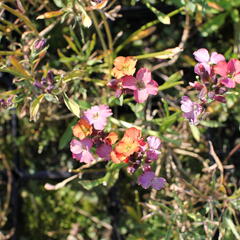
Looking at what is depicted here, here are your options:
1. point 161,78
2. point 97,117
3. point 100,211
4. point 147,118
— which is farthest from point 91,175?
point 97,117

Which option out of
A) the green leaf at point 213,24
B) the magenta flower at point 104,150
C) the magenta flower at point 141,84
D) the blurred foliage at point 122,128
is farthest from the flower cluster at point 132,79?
the green leaf at point 213,24

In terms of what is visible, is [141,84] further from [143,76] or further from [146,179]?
[146,179]

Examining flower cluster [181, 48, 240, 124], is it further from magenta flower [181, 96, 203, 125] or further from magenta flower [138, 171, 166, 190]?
magenta flower [138, 171, 166, 190]

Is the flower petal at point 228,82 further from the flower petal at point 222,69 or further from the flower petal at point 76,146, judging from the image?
the flower petal at point 76,146

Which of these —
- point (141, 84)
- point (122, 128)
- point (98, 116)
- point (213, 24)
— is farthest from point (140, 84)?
point (213, 24)

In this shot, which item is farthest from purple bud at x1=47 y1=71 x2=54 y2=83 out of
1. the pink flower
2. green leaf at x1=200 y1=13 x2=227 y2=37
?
green leaf at x1=200 y1=13 x2=227 y2=37

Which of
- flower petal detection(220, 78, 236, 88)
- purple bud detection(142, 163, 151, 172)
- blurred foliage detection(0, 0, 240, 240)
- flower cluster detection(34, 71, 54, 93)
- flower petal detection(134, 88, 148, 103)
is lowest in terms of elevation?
blurred foliage detection(0, 0, 240, 240)

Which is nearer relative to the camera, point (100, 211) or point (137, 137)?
point (137, 137)

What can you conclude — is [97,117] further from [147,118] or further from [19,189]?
[19,189]
